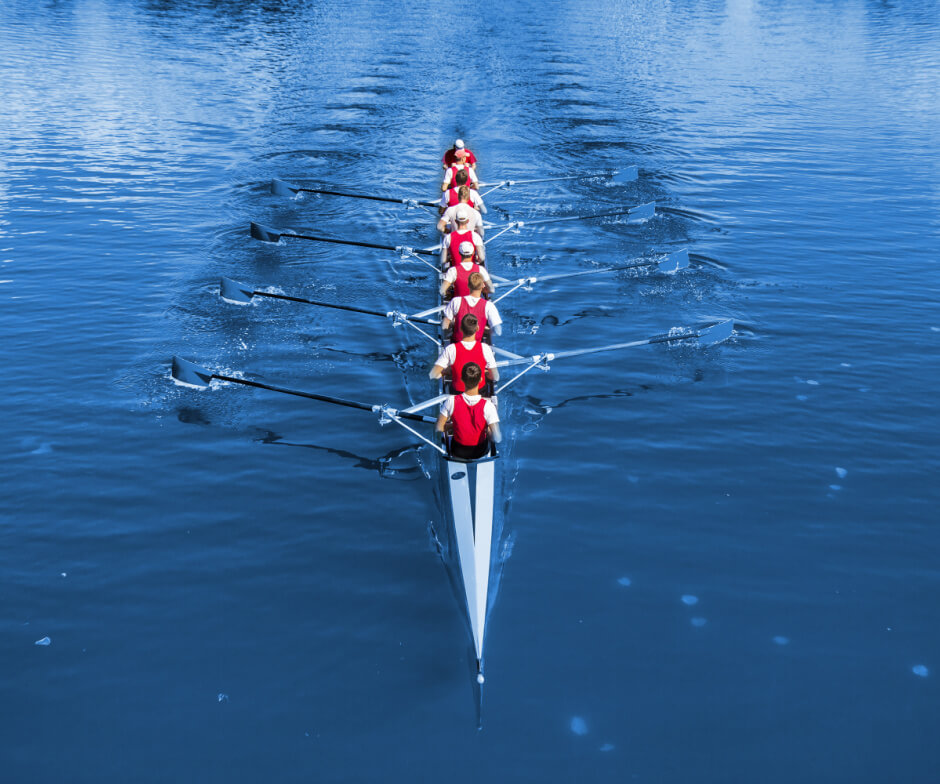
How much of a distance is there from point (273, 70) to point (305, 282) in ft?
92.1

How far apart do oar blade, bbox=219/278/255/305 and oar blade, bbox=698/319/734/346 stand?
Answer: 904 cm

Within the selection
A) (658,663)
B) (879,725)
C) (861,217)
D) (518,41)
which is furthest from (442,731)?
(518,41)

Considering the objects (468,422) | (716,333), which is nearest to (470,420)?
(468,422)

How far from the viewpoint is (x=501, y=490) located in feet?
37.7

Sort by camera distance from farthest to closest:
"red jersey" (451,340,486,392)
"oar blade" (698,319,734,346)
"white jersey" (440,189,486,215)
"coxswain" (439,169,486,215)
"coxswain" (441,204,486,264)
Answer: "white jersey" (440,189,486,215)
"coxswain" (439,169,486,215)
"coxswain" (441,204,486,264)
"oar blade" (698,319,734,346)
"red jersey" (451,340,486,392)

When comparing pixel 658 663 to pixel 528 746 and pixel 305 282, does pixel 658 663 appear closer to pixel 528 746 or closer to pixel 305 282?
pixel 528 746

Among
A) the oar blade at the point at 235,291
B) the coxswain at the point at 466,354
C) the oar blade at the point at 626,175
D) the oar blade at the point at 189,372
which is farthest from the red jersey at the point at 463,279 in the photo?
the oar blade at the point at 626,175

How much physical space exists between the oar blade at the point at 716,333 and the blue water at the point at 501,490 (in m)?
0.63

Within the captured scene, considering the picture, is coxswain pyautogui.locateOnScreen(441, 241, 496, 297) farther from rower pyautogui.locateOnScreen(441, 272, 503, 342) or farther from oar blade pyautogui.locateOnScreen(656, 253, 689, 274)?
oar blade pyautogui.locateOnScreen(656, 253, 689, 274)

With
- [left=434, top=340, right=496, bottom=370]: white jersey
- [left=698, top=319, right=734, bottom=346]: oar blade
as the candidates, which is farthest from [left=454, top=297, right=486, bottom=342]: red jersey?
[left=698, top=319, right=734, bottom=346]: oar blade

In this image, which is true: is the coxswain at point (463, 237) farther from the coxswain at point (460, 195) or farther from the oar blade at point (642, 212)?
the oar blade at point (642, 212)

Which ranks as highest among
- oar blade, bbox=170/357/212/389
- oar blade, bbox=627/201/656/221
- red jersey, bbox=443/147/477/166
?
red jersey, bbox=443/147/477/166

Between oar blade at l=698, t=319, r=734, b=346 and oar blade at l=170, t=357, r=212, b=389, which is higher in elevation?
oar blade at l=170, t=357, r=212, b=389

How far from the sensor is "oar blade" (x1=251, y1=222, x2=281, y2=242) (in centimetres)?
2003
